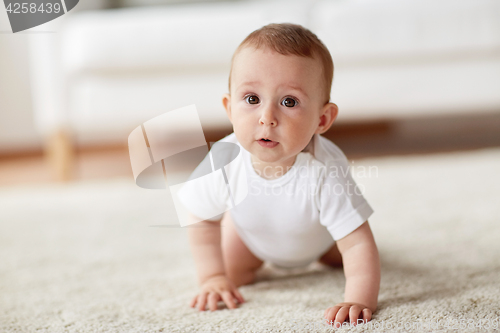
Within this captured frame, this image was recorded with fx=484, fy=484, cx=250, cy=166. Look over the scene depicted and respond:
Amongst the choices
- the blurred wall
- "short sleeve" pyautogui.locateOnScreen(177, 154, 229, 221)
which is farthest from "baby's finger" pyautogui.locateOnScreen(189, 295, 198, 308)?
the blurred wall

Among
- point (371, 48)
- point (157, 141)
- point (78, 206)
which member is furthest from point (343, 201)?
point (371, 48)

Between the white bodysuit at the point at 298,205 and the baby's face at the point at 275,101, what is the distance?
0.06m

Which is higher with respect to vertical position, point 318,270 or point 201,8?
point 201,8

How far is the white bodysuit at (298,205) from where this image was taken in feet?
2.01

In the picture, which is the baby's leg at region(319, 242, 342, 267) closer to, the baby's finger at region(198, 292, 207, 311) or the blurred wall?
the baby's finger at region(198, 292, 207, 311)

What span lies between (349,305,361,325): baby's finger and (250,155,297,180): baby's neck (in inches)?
7.5

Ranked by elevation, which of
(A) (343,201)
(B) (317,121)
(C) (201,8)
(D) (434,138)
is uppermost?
(C) (201,8)

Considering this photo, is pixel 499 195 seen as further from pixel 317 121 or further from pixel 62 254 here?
pixel 62 254

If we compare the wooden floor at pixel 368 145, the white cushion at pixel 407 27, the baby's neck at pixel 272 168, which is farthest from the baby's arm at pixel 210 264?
the white cushion at pixel 407 27

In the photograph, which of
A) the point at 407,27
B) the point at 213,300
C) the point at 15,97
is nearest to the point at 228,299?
the point at 213,300

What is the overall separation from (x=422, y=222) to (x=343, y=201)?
0.43 m

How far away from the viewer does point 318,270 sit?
0.77 meters

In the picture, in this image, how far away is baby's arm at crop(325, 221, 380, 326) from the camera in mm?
552

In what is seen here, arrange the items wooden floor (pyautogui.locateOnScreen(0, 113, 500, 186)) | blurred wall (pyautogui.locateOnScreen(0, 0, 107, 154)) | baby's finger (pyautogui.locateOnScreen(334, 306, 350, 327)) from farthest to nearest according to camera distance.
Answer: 1. blurred wall (pyautogui.locateOnScreen(0, 0, 107, 154))
2. wooden floor (pyautogui.locateOnScreen(0, 113, 500, 186))
3. baby's finger (pyautogui.locateOnScreen(334, 306, 350, 327))
